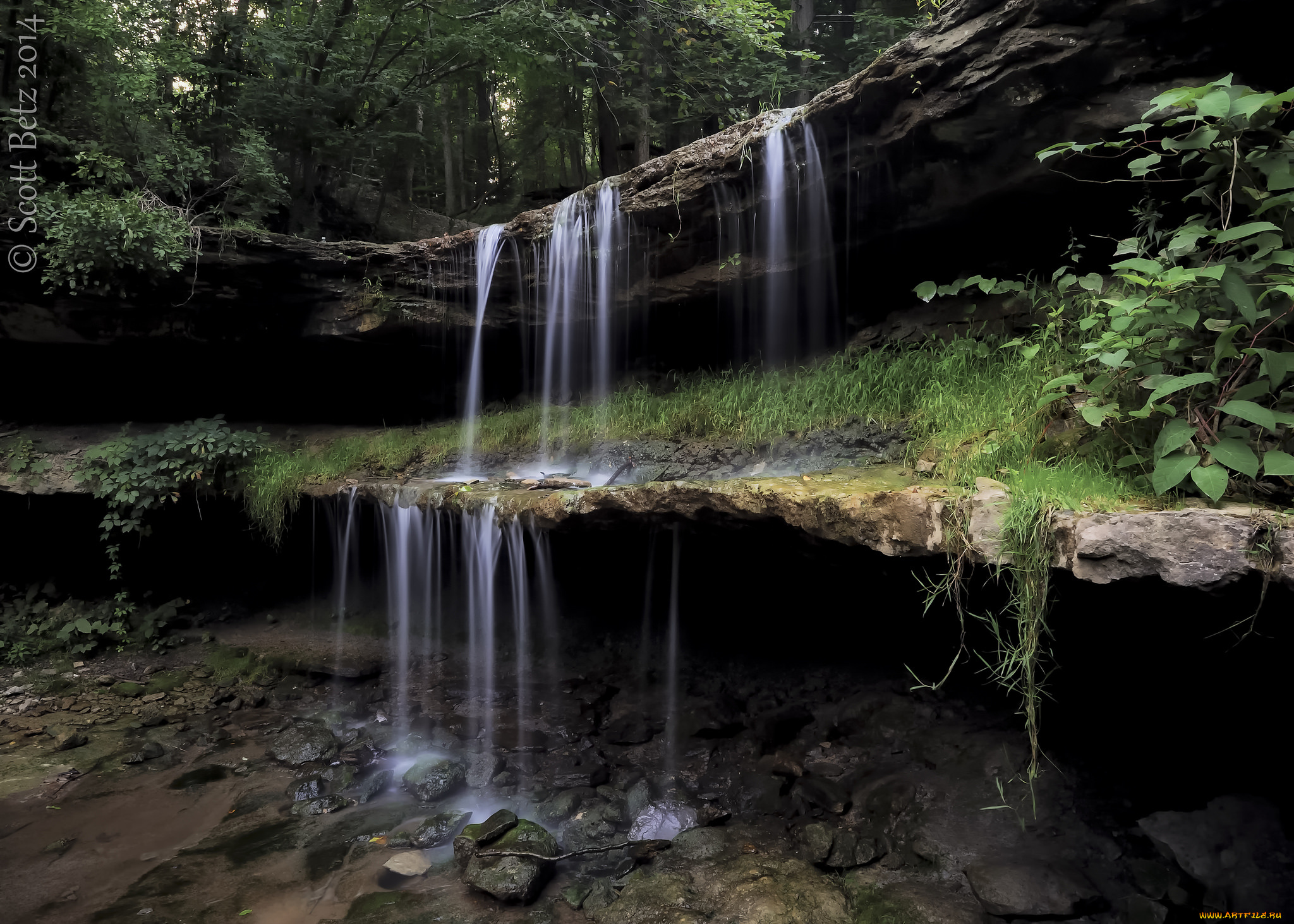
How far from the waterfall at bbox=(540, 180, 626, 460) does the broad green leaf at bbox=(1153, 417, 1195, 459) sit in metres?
5.09

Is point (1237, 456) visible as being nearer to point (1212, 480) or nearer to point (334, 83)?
point (1212, 480)

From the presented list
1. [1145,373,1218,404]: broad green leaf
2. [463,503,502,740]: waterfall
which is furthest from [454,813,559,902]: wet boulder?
[1145,373,1218,404]: broad green leaf

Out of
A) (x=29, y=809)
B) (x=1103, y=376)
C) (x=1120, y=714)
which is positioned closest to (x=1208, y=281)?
(x=1103, y=376)

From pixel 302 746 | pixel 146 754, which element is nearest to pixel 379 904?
pixel 302 746

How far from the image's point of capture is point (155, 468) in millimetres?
6957

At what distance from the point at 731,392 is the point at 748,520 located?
9.20ft

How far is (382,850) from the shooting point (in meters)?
3.98

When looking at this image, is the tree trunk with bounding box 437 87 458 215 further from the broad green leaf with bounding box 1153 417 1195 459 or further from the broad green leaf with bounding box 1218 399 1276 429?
the broad green leaf with bounding box 1218 399 1276 429

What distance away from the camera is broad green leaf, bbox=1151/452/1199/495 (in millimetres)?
2293

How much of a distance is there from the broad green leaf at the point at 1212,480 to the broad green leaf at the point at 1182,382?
31 cm

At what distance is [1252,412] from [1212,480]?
0.99 ft

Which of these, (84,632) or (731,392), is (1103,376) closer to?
(731,392)

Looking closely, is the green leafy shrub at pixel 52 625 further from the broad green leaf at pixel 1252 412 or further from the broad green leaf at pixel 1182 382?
the broad green leaf at pixel 1252 412

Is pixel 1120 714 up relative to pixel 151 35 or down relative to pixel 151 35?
down
